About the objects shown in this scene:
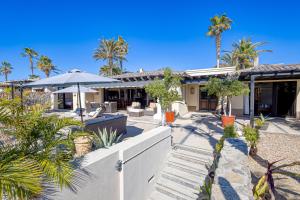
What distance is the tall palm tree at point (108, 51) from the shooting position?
40.8 m

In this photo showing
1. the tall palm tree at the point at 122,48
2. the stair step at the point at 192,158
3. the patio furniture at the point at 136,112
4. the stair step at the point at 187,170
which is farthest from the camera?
the tall palm tree at the point at 122,48

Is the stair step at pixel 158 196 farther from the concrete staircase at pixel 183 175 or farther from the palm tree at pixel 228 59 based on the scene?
the palm tree at pixel 228 59

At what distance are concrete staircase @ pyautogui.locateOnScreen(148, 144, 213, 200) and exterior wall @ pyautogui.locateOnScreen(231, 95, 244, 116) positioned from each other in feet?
42.3

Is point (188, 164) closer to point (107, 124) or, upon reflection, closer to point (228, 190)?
point (228, 190)

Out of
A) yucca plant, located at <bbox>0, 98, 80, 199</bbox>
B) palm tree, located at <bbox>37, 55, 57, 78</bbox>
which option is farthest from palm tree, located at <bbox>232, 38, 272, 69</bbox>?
palm tree, located at <bbox>37, 55, 57, 78</bbox>

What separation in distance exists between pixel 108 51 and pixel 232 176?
4066cm

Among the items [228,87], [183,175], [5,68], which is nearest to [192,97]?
[228,87]

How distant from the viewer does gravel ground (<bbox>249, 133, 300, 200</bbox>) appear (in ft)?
19.2

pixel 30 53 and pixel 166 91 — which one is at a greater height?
pixel 30 53

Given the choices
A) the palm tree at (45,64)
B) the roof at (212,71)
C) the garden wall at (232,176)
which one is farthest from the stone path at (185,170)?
the palm tree at (45,64)

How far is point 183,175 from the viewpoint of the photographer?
8.09m

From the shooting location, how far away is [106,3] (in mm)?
19875

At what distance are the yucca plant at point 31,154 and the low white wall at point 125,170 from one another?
1.88 ft

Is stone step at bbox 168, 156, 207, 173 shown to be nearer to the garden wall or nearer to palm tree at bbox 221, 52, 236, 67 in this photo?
the garden wall
